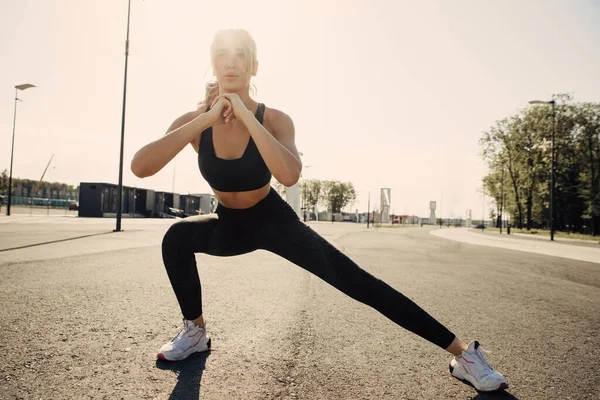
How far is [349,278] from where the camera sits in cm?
239

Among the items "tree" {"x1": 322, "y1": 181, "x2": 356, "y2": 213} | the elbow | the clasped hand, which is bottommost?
the elbow

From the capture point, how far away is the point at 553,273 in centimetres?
859

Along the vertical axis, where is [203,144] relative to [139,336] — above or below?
above

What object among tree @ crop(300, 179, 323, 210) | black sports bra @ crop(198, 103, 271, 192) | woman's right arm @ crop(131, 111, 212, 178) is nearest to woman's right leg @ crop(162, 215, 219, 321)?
black sports bra @ crop(198, 103, 271, 192)

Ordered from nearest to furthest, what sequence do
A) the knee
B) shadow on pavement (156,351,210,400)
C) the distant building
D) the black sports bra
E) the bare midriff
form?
shadow on pavement (156,351,210,400) < the black sports bra < the bare midriff < the knee < the distant building

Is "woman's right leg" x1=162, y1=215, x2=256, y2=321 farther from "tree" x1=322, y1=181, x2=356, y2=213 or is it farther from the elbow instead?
"tree" x1=322, y1=181, x2=356, y2=213

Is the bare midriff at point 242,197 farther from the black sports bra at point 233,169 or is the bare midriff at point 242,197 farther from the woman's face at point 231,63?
the woman's face at point 231,63

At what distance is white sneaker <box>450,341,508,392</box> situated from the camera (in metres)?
2.19

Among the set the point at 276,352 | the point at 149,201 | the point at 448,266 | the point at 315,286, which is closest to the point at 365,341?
the point at 276,352

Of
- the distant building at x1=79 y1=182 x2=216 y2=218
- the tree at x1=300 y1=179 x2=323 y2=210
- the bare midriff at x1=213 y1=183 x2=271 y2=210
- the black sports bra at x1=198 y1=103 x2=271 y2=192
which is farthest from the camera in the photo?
the tree at x1=300 y1=179 x2=323 y2=210

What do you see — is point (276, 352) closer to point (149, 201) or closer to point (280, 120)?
point (280, 120)

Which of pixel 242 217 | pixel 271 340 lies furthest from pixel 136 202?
pixel 242 217

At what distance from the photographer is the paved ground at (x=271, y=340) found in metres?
2.12

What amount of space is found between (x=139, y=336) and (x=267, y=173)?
1.67m
